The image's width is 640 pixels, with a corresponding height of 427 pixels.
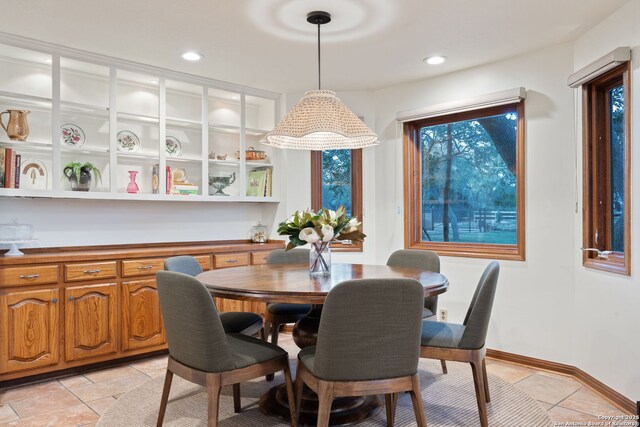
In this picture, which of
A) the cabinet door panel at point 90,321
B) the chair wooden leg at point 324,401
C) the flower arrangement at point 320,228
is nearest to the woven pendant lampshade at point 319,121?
the flower arrangement at point 320,228

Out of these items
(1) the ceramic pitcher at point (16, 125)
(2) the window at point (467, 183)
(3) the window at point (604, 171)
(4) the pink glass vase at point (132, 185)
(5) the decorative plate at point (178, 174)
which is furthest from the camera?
(5) the decorative plate at point (178, 174)

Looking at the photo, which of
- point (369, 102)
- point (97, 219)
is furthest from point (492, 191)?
point (97, 219)

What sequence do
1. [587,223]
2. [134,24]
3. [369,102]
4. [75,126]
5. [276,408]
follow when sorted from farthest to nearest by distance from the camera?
[369,102]
[75,126]
[587,223]
[134,24]
[276,408]

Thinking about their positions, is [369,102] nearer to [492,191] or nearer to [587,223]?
[492,191]

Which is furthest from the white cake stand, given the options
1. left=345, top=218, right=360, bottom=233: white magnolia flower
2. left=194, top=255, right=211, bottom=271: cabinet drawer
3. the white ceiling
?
left=345, top=218, right=360, bottom=233: white magnolia flower

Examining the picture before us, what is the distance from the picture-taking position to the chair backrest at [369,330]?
6.02 feet

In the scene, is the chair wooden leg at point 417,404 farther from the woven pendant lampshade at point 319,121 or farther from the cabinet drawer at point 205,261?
the cabinet drawer at point 205,261

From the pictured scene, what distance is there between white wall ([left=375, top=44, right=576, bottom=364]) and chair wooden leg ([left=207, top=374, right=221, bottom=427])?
2.51 m

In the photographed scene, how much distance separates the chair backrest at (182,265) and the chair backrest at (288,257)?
0.63 metres

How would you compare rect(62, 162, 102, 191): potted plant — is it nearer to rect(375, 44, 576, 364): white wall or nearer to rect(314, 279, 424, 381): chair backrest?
rect(314, 279, 424, 381): chair backrest

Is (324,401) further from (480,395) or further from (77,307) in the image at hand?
(77,307)

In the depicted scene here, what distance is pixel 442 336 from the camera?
244 centimetres

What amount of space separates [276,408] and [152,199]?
2.04m

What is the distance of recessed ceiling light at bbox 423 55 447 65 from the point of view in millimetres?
3637
